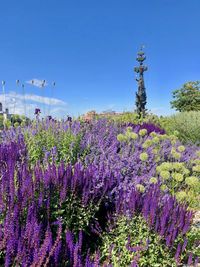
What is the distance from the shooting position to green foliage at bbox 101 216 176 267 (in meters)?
2.55

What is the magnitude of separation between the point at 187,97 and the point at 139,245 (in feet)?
146

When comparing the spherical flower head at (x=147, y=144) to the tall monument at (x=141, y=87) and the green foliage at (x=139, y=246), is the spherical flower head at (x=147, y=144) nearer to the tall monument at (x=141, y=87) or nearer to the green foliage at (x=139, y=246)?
the green foliage at (x=139, y=246)

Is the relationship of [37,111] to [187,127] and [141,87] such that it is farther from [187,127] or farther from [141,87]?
[141,87]

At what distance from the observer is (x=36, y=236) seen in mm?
1799

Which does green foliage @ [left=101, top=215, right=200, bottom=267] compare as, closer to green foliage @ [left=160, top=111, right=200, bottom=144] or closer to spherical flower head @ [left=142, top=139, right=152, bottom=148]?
spherical flower head @ [left=142, top=139, right=152, bottom=148]

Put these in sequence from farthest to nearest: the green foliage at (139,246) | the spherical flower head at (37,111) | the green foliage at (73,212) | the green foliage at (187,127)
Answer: the green foliage at (187,127), the spherical flower head at (37,111), the green foliage at (73,212), the green foliage at (139,246)

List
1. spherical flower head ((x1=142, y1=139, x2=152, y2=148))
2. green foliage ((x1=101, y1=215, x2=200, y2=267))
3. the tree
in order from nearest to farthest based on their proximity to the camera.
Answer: green foliage ((x1=101, y1=215, x2=200, y2=267)) < spherical flower head ((x1=142, y1=139, x2=152, y2=148)) < the tree

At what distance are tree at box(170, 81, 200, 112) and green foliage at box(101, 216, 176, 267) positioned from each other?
138 feet

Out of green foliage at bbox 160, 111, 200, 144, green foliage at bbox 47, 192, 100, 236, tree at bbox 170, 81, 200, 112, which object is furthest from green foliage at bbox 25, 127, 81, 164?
tree at bbox 170, 81, 200, 112

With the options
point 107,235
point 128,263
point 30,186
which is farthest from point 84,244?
point 30,186

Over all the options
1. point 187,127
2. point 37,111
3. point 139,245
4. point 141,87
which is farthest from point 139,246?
point 141,87

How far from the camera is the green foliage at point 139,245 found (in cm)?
255

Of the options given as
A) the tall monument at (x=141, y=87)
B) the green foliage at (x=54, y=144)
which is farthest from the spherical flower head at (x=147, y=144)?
the tall monument at (x=141, y=87)

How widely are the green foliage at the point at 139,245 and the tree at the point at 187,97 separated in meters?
42.1
